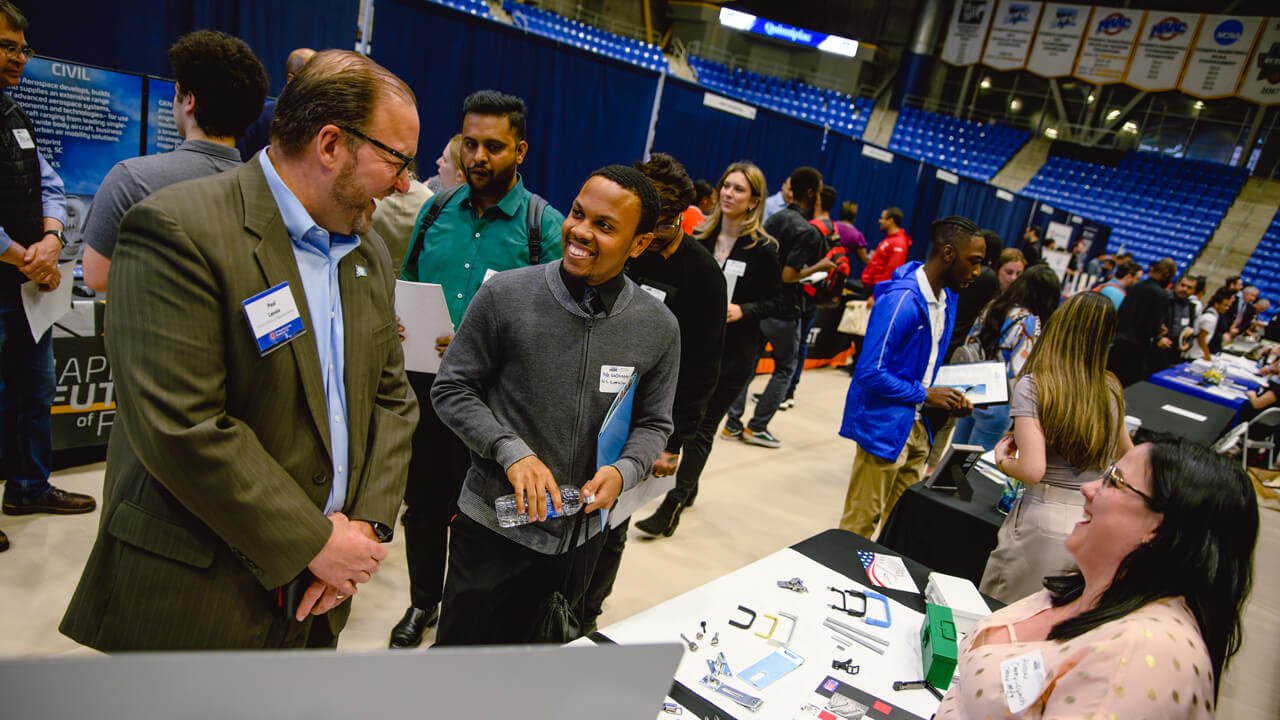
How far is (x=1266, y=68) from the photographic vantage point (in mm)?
16078

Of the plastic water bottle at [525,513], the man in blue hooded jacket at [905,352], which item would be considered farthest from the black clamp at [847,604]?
the man in blue hooded jacket at [905,352]

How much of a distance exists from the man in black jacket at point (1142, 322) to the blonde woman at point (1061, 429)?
17.5 feet

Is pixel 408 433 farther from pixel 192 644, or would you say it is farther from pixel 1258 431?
pixel 1258 431

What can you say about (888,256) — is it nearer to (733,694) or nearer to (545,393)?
(545,393)

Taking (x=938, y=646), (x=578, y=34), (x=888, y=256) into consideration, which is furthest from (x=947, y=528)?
(x=578, y=34)

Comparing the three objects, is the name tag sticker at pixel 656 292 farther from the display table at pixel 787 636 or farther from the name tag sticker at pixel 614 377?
the display table at pixel 787 636

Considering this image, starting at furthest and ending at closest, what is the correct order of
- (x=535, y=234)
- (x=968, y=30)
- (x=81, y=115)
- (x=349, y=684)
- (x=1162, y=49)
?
(x=968, y=30), (x=1162, y=49), (x=81, y=115), (x=535, y=234), (x=349, y=684)

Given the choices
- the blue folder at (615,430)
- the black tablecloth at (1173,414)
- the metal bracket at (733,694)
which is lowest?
the metal bracket at (733,694)

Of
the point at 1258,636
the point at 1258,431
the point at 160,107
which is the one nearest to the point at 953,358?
the point at 1258,636

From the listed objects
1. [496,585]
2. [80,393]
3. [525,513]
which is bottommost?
[80,393]

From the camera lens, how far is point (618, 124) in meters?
5.16

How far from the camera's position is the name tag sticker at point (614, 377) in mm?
1527

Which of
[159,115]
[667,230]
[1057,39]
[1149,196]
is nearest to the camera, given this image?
[667,230]

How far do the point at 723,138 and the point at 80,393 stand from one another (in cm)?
555
